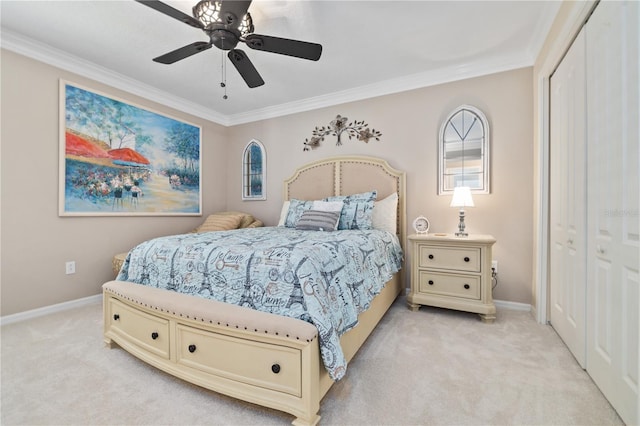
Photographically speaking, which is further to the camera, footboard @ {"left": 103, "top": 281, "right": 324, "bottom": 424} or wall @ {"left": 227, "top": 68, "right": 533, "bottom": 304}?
wall @ {"left": 227, "top": 68, "right": 533, "bottom": 304}

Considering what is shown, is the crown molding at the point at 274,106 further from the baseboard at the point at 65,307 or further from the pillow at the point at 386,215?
the baseboard at the point at 65,307

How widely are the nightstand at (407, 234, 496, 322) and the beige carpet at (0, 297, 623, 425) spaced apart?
1.15ft

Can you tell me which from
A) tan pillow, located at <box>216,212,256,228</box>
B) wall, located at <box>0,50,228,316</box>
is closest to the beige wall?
wall, located at <box>0,50,228,316</box>

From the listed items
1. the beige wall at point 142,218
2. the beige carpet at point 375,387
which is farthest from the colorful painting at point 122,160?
the beige carpet at point 375,387

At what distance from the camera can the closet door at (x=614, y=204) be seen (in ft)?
4.10

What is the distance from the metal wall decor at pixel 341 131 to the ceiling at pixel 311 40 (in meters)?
0.31

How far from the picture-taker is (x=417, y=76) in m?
3.20

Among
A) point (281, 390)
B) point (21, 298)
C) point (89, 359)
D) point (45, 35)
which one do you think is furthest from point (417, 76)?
point (21, 298)

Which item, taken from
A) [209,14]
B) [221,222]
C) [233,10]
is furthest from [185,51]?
[221,222]

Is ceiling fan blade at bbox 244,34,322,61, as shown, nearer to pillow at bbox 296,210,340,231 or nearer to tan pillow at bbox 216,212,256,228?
pillow at bbox 296,210,340,231

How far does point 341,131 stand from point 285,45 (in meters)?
1.87

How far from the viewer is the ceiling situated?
7.11ft

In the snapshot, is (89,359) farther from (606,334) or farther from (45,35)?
(606,334)

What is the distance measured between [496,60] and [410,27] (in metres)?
1.13
